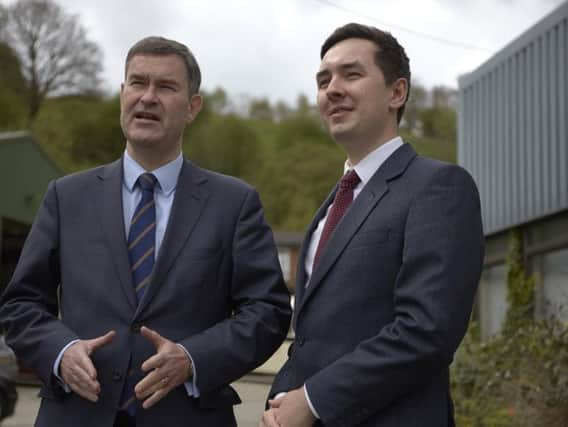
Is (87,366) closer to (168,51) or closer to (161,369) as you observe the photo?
(161,369)

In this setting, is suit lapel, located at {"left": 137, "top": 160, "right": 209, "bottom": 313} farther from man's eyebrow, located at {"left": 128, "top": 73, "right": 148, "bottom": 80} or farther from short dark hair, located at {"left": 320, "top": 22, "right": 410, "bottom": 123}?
short dark hair, located at {"left": 320, "top": 22, "right": 410, "bottom": 123}

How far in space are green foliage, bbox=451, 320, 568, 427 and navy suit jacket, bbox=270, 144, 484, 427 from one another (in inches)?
222

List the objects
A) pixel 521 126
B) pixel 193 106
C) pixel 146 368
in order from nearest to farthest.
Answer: pixel 146 368, pixel 193 106, pixel 521 126

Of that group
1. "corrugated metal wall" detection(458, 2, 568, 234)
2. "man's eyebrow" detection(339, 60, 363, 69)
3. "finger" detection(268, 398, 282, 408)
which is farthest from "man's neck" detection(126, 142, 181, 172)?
"corrugated metal wall" detection(458, 2, 568, 234)

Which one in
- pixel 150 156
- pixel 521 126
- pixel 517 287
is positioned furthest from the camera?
pixel 521 126

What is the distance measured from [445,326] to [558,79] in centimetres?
1214

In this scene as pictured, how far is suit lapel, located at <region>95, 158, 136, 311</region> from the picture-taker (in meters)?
2.63

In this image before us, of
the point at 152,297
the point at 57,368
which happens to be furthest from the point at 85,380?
the point at 152,297

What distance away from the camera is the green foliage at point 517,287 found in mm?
13914

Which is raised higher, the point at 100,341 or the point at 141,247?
the point at 141,247

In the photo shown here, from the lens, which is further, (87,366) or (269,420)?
(87,366)

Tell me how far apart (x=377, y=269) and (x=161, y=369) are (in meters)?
0.63

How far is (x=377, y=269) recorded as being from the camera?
2.34m

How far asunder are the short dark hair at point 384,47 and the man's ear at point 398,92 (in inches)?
0.5
